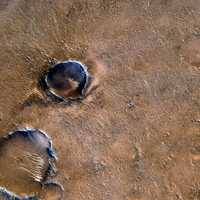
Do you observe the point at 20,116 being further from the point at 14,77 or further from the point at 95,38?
the point at 95,38

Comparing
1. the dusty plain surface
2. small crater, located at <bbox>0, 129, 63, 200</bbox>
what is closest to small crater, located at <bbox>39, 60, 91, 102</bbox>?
the dusty plain surface

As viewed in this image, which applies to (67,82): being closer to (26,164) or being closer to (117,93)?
(117,93)

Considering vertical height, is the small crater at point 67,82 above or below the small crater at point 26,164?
above

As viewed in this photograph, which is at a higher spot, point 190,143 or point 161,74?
point 161,74

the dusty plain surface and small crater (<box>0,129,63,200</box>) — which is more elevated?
the dusty plain surface

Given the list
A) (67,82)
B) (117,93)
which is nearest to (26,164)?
(67,82)

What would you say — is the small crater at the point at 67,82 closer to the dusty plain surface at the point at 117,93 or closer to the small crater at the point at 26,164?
the dusty plain surface at the point at 117,93

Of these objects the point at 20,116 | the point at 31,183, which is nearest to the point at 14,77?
the point at 20,116

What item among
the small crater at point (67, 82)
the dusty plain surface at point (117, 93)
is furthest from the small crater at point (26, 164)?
the small crater at point (67, 82)

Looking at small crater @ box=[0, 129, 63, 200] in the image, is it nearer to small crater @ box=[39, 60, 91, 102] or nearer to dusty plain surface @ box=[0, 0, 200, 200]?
dusty plain surface @ box=[0, 0, 200, 200]
